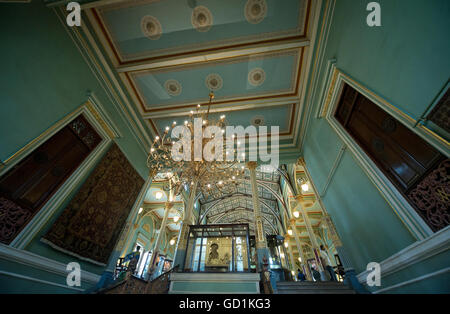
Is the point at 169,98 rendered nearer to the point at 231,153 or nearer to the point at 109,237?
the point at 231,153

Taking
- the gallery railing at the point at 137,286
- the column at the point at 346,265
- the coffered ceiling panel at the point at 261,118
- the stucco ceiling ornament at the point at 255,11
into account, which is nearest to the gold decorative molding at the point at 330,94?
the coffered ceiling panel at the point at 261,118

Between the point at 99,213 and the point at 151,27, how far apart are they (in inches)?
188

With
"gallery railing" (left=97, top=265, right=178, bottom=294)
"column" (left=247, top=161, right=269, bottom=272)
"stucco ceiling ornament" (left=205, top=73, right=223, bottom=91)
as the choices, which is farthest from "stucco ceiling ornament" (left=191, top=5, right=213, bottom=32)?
"gallery railing" (left=97, top=265, right=178, bottom=294)

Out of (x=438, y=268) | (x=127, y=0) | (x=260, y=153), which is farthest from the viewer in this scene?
(x=260, y=153)

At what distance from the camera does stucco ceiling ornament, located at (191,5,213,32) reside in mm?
3985

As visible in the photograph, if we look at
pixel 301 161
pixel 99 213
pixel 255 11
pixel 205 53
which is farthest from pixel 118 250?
pixel 255 11

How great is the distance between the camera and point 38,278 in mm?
3062

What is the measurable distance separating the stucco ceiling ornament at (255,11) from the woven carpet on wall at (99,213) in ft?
16.2

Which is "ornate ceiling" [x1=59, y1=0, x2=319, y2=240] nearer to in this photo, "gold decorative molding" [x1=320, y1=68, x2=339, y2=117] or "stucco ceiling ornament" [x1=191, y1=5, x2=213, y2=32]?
"stucco ceiling ornament" [x1=191, y1=5, x2=213, y2=32]

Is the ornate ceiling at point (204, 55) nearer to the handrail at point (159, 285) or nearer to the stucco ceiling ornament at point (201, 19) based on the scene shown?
the stucco ceiling ornament at point (201, 19)

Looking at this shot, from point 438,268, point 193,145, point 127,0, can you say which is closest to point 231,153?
point 193,145

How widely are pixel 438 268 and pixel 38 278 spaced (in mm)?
6064

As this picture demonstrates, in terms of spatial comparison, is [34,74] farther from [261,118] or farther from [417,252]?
[417,252]

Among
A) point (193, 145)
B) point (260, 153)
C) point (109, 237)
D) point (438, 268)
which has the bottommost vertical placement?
point (438, 268)
